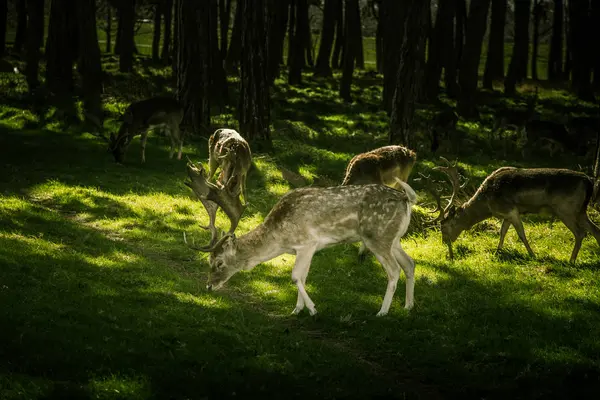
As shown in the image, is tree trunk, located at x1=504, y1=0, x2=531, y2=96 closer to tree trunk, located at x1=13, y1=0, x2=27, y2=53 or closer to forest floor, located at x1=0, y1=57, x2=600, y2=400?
forest floor, located at x1=0, y1=57, x2=600, y2=400

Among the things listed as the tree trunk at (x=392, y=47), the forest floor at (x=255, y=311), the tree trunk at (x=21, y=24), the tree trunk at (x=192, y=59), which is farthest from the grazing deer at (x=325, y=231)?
the tree trunk at (x=21, y=24)

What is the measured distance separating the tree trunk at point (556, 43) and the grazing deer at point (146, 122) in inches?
1259

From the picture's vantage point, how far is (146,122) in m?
20.0

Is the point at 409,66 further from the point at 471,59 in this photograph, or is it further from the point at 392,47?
the point at 471,59

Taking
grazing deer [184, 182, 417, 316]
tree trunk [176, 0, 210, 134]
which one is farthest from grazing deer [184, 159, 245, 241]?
tree trunk [176, 0, 210, 134]

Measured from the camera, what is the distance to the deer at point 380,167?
14.1m

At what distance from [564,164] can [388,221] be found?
14.4m

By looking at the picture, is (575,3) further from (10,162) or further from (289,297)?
(289,297)

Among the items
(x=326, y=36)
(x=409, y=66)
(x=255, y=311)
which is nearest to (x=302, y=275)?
(x=255, y=311)

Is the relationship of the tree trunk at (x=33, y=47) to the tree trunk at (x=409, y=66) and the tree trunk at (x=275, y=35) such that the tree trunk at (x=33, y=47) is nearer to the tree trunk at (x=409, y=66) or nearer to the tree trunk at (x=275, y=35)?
the tree trunk at (x=275, y=35)

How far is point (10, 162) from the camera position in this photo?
1861cm

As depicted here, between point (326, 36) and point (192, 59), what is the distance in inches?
758

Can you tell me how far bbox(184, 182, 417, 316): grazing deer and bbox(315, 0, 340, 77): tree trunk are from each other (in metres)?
29.9

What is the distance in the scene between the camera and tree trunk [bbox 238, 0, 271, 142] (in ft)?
67.6
